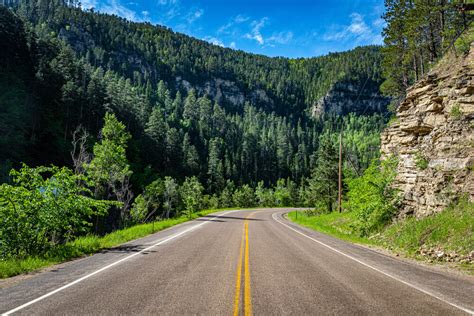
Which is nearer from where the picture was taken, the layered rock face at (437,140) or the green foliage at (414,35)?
the layered rock face at (437,140)

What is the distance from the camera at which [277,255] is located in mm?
11203

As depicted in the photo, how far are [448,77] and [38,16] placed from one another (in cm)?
23769

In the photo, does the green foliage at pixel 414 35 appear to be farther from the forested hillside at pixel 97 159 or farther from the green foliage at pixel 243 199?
the green foliage at pixel 243 199

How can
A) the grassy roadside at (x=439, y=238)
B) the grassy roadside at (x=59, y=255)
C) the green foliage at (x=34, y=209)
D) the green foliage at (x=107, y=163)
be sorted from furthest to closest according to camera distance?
the green foliage at (x=107, y=163) < the grassy roadside at (x=439, y=238) < the green foliage at (x=34, y=209) < the grassy roadside at (x=59, y=255)

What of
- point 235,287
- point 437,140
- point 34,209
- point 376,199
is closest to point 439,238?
point 376,199

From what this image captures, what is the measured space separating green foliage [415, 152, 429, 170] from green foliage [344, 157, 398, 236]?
6.46ft

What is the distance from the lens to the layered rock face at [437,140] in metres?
13.9

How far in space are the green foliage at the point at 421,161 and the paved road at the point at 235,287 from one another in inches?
299

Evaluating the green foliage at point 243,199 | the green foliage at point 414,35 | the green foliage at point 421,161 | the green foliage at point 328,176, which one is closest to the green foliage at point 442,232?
the green foliage at point 421,161

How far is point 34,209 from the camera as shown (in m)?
10.4

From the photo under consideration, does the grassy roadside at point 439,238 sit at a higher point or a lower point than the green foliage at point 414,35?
lower

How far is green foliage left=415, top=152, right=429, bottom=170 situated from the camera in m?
16.2

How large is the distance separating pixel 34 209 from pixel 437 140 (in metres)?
19.6

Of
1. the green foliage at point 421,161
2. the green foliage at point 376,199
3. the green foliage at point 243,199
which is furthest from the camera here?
the green foliage at point 243,199
